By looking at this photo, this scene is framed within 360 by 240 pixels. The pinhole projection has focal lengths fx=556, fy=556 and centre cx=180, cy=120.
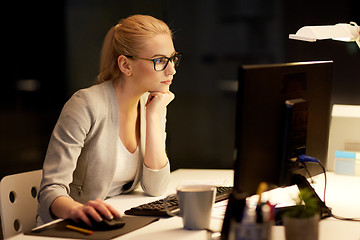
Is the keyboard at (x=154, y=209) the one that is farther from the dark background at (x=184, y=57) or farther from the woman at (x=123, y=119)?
the dark background at (x=184, y=57)

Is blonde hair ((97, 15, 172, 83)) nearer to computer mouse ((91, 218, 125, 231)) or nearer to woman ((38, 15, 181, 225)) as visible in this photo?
woman ((38, 15, 181, 225))

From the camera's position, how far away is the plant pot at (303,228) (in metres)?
1.26

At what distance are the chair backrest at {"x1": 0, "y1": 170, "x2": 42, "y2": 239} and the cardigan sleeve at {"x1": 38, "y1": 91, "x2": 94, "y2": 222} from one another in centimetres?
16

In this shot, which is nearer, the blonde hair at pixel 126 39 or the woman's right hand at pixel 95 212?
the woman's right hand at pixel 95 212

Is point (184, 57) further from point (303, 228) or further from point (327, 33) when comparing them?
point (303, 228)

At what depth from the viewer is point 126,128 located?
7.13ft

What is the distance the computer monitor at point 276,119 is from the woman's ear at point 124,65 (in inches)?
30.3

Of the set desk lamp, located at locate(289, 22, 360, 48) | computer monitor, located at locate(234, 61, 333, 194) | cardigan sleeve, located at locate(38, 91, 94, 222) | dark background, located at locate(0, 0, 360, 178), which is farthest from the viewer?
dark background, located at locate(0, 0, 360, 178)

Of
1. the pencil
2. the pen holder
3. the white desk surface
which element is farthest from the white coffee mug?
the pen holder

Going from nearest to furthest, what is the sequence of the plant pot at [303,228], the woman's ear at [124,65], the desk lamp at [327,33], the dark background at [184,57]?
the plant pot at [303,228], the desk lamp at [327,33], the woman's ear at [124,65], the dark background at [184,57]

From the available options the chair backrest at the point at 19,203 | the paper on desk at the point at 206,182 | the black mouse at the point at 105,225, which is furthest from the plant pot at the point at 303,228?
the chair backrest at the point at 19,203

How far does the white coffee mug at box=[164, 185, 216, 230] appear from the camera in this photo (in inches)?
59.0

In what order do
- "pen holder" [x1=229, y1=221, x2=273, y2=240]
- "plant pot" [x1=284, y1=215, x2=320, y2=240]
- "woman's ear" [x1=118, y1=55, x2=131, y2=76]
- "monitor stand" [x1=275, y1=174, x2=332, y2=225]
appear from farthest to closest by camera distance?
"woman's ear" [x1=118, y1=55, x2=131, y2=76]
"monitor stand" [x1=275, y1=174, x2=332, y2=225]
"plant pot" [x1=284, y1=215, x2=320, y2=240]
"pen holder" [x1=229, y1=221, x2=273, y2=240]

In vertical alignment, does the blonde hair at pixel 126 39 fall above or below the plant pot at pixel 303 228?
above
